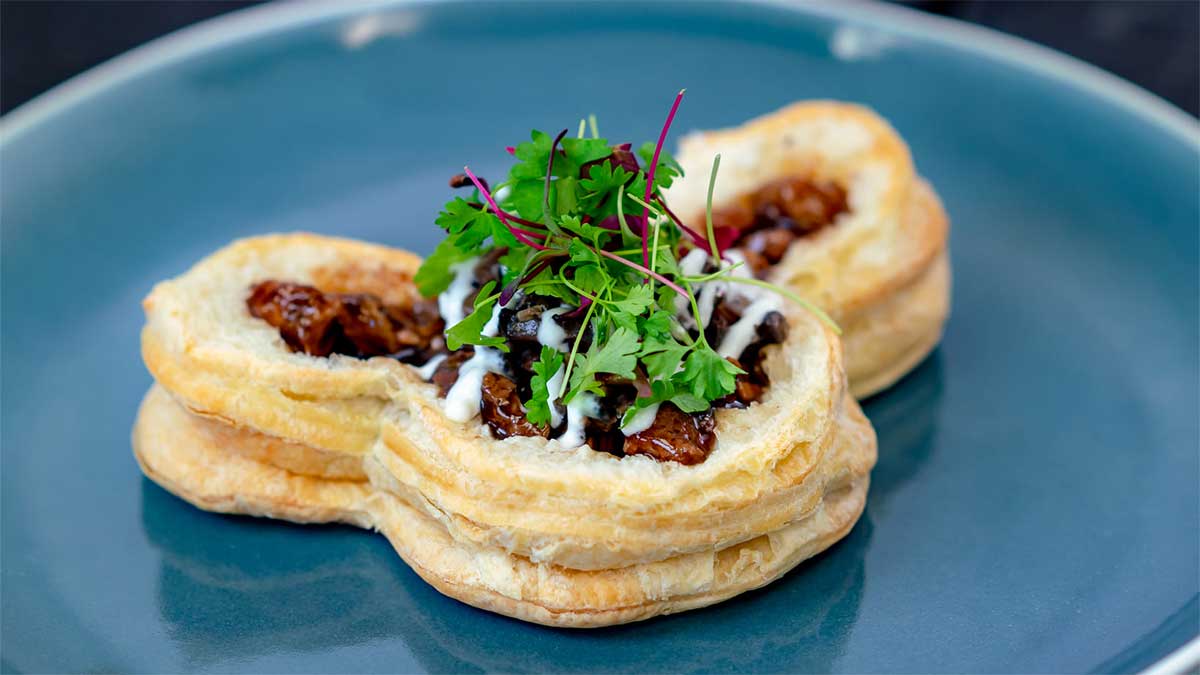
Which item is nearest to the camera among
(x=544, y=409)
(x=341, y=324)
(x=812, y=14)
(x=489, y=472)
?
(x=489, y=472)

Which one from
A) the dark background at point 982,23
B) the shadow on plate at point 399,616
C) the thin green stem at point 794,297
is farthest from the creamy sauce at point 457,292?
the dark background at point 982,23

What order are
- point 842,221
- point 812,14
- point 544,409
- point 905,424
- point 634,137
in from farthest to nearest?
point 812,14 → point 634,137 → point 842,221 → point 905,424 → point 544,409

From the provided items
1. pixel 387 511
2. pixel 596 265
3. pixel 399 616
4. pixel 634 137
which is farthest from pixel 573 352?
pixel 634 137

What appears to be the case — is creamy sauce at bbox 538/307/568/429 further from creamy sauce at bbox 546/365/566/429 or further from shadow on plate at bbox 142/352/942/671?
shadow on plate at bbox 142/352/942/671

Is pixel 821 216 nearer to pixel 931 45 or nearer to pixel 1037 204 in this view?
pixel 1037 204

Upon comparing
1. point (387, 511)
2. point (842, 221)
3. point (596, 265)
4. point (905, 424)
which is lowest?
point (905, 424)

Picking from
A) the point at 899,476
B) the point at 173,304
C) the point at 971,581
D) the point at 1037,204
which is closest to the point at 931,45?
the point at 1037,204

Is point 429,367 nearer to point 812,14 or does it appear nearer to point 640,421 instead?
point 640,421
